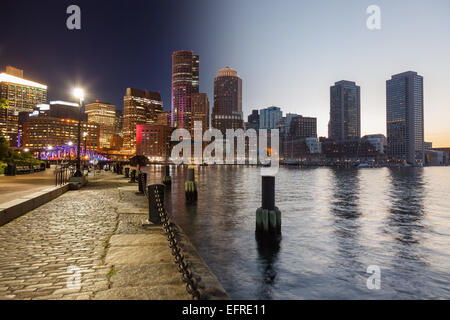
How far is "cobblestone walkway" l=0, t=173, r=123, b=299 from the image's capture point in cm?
530

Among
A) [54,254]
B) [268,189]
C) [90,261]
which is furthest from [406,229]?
[54,254]

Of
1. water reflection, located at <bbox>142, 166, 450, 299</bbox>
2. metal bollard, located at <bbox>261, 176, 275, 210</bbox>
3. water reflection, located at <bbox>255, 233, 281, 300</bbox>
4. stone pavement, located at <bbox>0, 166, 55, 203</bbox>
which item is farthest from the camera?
stone pavement, located at <bbox>0, 166, 55, 203</bbox>

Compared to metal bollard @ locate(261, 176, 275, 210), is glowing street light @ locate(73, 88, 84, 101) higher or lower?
higher

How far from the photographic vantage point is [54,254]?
23.7 ft

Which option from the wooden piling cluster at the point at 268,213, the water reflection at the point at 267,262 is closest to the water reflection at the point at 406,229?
the water reflection at the point at 267,262

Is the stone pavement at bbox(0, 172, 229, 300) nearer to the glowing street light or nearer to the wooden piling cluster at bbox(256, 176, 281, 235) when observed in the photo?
the wooden piling cluster at bbox(256, 176, 281, 235)

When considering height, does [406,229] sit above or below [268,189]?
below

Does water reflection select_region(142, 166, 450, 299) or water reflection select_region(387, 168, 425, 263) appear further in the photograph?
water reflection select_region(387, 168, 425, 263)

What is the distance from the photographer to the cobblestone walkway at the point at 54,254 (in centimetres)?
530

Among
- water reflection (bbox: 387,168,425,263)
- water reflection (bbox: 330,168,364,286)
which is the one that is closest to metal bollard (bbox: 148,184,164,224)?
water reflection (bbox: 330,168,364,286)

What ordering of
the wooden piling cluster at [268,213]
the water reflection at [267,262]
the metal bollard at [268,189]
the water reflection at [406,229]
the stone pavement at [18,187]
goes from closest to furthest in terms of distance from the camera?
the water reflection at [267,262] < the water reflection at [406,229] < the metal bollard at [268,189] < the wooden piling cluster at [268,213] < the stone pavement at [18,187]

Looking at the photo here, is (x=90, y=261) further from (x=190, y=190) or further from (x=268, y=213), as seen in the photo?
(x=190, y=190)

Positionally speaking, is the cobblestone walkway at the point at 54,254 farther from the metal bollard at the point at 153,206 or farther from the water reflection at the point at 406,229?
the water reflection at the point at 406,229
